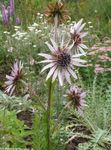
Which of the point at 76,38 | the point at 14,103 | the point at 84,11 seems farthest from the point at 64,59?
the point at 84,11

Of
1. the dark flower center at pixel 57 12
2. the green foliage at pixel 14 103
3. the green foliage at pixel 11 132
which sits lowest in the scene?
the green foliage at pixel 11 132

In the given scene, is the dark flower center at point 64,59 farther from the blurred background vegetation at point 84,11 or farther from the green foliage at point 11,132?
the blurred background vegetation at point 84,11

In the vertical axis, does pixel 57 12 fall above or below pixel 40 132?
above

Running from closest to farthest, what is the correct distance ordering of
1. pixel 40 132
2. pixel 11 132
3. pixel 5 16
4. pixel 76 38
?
pixel 76 38 → pixel 40 132 → pixel 11 132 → pixel 5 16

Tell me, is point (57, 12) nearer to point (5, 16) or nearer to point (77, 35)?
point (77, 35)

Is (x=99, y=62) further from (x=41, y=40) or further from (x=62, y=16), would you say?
(x=62, y=16)

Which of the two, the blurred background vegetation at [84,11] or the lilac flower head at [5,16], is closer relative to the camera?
the lilac flower head at [5,16]

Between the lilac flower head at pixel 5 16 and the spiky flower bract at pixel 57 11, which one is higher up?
the lilac flower head at pixel 5 16

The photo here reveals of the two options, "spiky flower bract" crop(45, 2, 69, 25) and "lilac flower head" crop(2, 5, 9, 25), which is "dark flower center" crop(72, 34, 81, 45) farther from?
"lilac flower head" crop(2, 5, 9, 25)

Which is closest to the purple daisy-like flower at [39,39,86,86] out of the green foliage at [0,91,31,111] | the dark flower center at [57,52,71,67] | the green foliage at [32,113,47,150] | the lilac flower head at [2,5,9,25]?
the dark flower center at [57,52,71,67]

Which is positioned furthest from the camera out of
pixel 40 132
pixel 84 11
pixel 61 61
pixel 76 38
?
pixel 84 11

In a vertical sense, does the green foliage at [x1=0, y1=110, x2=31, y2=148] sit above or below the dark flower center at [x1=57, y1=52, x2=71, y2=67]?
below

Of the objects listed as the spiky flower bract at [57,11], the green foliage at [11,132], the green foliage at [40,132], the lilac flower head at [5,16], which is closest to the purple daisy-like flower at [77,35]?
the spiky flower bract at [57,11]
